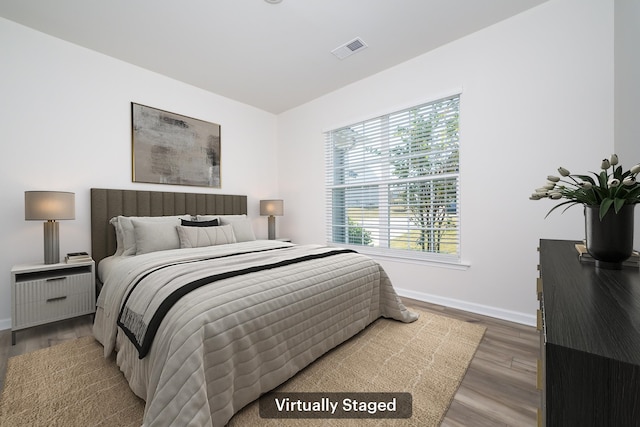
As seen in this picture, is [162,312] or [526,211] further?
[526,211]

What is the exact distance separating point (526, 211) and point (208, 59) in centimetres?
362

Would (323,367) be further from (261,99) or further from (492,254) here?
(261,99)

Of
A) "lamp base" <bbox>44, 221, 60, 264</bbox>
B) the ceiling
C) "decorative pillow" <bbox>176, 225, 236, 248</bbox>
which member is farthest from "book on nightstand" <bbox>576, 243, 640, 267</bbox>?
"lamp base" <bbox>44, 221, 60, 264</bbox>

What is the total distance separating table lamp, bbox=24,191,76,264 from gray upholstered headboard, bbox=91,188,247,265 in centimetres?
40

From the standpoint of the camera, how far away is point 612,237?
3.50ft

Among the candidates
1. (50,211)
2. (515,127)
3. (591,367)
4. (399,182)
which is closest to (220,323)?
(591,367)

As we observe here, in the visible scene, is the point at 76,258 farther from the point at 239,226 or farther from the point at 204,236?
the point at 239,226

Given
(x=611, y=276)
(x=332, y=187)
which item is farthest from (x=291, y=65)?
(x=611, y=276)

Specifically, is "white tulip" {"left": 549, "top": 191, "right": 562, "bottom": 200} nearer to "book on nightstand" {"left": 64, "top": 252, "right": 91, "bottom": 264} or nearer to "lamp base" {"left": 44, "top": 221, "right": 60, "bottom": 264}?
"book on nightstand" {"left": 64, "top": 252, "right": 91, "bottom": 264}

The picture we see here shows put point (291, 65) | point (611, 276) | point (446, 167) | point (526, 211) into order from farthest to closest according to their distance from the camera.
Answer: point (291, 65), point (446, 167), point (526, 211), point (611, 276)

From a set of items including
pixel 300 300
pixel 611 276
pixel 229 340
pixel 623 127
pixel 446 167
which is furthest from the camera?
pixel 446 167

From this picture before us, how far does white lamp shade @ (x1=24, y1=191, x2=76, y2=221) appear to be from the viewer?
2.28m

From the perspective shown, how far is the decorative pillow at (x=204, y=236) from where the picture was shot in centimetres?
284

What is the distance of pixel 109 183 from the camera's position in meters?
3.03
